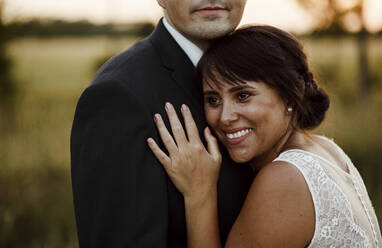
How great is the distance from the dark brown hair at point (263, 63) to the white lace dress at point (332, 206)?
0.34m

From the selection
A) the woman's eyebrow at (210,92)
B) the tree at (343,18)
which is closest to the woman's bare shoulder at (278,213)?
the woman's eyebrow at (210,92)

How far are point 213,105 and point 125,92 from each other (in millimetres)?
553

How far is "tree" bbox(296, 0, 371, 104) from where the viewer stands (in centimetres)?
932

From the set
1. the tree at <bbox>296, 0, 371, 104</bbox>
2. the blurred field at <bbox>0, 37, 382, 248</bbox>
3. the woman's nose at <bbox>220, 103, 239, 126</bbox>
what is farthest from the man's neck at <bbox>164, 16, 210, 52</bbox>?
the tree at <bbox>296, 0, 371, 104</bbox>

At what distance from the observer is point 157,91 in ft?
6.69

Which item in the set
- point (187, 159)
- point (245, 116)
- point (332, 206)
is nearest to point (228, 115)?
point (245, 116)

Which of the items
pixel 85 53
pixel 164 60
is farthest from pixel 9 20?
pixel 85 53

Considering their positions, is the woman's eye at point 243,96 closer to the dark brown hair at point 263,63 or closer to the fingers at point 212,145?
the dark brown hair at point 263,63

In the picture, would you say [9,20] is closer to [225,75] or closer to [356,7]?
[225,75]

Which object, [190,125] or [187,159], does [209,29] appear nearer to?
[190,125]

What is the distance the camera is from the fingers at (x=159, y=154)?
6.22ft

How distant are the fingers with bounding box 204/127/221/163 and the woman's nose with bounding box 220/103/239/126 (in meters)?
0.09

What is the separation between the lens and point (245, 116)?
A: 2205mm

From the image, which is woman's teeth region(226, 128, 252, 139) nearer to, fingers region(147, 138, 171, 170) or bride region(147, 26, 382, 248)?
bride region(147, 26, 382, 248)
